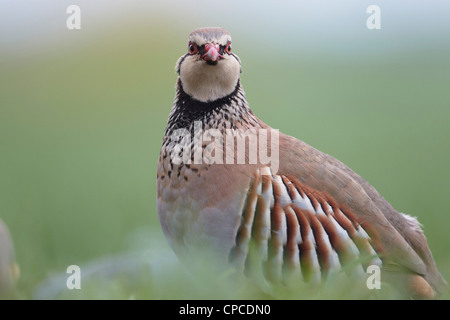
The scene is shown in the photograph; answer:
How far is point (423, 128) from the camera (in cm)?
1130


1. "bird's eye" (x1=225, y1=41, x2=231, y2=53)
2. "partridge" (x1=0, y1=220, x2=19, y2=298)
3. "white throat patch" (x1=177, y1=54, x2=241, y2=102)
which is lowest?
"partridge" (x1=0, y1=220, x2=19, y2=298)

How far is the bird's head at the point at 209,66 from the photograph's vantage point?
3.84m

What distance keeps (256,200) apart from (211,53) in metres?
0.88

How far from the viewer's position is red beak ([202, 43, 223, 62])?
377 cm

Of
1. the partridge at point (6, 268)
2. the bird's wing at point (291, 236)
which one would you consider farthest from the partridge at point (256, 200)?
the partridge at point (6, 268)

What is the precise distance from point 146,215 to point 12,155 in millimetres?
3535

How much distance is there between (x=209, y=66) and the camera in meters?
3.86

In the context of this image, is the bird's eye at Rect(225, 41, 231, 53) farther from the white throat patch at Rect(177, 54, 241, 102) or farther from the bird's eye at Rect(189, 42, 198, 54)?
the bird's eye at Rect(189, 42, 198, 54)

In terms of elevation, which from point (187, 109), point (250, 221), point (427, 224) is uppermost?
point (187, 109)

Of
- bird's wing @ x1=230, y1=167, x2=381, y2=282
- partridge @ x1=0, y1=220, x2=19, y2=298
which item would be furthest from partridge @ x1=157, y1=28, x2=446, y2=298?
partridge @ x1=0, y1=220, x2=19, y2=298

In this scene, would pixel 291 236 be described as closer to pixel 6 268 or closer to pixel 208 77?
pixel 208 77

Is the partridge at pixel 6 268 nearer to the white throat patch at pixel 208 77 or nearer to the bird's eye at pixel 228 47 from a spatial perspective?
the white throat patch at pixel 208 77
